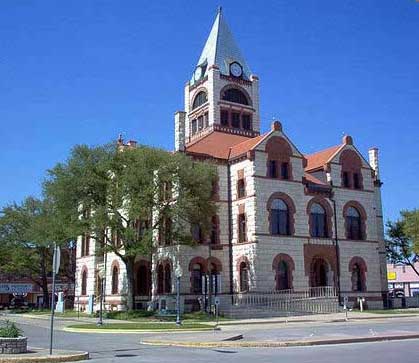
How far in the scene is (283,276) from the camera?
4916 centimetres

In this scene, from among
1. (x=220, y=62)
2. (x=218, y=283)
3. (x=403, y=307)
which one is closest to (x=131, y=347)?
(x=218, y=283)

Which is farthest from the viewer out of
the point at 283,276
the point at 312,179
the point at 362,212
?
the point at 362,212

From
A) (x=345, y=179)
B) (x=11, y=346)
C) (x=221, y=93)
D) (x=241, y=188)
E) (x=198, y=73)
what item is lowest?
(x=11, y=346)

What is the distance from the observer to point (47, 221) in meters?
46.0

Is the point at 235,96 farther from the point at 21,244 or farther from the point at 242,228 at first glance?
the point at 21,244

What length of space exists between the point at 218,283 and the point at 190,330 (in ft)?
54.9

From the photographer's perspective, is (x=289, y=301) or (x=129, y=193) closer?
(x=129, y=193)

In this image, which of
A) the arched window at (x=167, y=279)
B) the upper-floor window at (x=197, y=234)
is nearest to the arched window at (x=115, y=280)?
the arched window at (x=167, y=279)

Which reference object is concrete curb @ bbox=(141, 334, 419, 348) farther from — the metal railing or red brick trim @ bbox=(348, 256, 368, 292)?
red brick trim @ bbox=(348, 256, 368, 292)

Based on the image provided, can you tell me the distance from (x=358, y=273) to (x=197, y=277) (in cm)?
1601

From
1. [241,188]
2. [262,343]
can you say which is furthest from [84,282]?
[262,343]

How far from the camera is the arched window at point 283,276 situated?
48719 millimetres

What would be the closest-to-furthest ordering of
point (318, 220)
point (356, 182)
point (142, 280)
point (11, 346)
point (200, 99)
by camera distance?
point (11, 346) → point (318, 220) → point (142, 280) → point (356, 182) → point (200, 99)

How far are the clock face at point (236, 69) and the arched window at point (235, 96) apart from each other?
1806 millimetres
